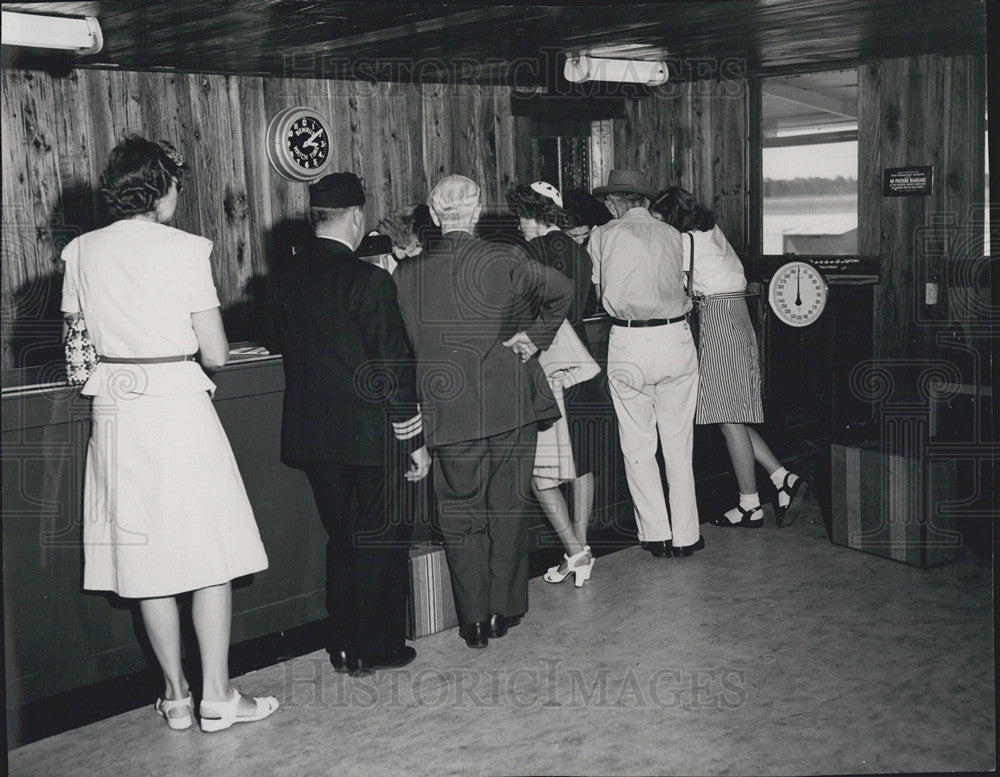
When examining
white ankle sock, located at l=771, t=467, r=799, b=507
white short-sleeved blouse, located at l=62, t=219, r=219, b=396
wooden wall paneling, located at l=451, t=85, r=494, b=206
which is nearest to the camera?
white short-sleeved blouse, located at l=62, t=219, r=219, b=396

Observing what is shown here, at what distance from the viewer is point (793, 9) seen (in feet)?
14.8

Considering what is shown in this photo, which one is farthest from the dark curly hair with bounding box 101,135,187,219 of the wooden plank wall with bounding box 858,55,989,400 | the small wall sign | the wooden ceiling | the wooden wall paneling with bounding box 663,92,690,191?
the wooden wall paneling with bounding box 663,92,690,191

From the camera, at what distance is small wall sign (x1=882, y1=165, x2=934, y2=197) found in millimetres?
6172

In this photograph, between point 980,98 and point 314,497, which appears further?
point 980,98

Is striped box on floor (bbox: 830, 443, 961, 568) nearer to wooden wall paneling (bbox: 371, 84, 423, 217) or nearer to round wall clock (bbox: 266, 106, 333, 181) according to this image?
wooden wall paneling (bbox: 371, 84, 423, 217)

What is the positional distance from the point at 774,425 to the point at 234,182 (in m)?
3.38

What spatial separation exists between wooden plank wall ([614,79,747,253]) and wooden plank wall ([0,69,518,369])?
99 cm

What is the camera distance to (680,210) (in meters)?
4.95

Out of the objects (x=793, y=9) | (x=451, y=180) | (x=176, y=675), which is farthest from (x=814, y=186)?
(x=176, y=675)

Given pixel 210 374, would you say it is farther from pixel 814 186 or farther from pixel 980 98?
pixel 814 186

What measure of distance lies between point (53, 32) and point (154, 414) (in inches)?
72.7

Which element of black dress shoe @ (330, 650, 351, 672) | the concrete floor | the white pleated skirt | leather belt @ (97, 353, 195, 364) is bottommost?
the concrete floor

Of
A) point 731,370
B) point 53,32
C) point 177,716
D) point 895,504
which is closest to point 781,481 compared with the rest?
point 731,370

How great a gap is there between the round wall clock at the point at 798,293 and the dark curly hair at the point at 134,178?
3.71 meters
